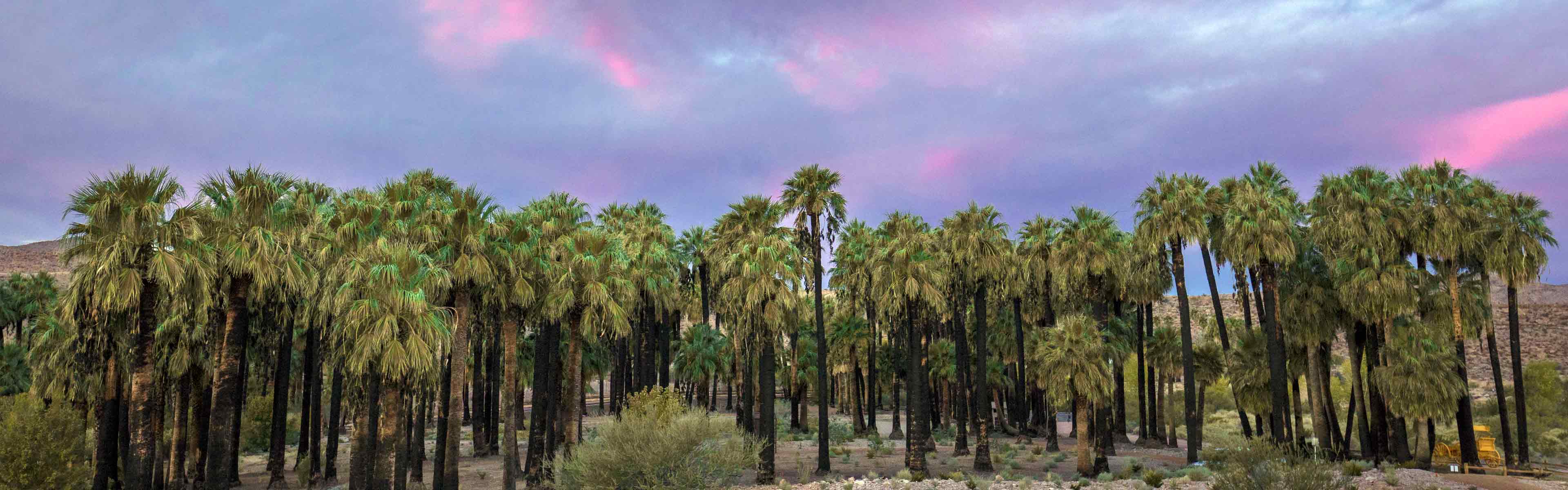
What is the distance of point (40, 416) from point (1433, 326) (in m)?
48.9

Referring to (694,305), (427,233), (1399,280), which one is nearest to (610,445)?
(427,233)

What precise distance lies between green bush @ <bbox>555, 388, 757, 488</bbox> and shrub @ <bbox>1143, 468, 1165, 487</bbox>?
42.0 ft

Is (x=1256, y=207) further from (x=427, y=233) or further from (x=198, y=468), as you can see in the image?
(x=198, y=468)

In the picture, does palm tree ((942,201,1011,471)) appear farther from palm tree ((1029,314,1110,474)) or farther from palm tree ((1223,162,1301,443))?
palm tree ((1223,162,1301,443))

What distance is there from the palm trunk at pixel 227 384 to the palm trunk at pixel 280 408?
23.8 feet

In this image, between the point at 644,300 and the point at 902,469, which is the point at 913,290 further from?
the point at 644,300

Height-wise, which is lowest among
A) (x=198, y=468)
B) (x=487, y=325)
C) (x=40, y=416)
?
(x=198, y=468)

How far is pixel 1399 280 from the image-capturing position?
31.5 m

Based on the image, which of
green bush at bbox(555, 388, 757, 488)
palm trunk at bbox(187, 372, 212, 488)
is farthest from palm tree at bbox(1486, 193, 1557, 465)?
palm trunk at bbox(187, 372, 212, 488)

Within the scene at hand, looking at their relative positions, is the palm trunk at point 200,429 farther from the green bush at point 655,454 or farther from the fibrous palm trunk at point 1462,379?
the fibrous palm trunk at point 1462,379

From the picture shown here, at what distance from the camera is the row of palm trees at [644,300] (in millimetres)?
21750

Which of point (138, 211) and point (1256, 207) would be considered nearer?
point (138, 211)

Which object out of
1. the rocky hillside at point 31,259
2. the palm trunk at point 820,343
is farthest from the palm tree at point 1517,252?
the rocky hillside at point 31,259

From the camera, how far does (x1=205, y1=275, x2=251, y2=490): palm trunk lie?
21500 mm
